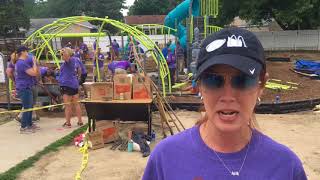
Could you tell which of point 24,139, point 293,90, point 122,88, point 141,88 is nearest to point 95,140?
point 122,88

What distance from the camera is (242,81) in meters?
1.56

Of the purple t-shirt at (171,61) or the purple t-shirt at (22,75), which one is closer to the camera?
the purple t-shirt at (22,75)

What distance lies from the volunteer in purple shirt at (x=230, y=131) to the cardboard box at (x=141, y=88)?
23.2ft

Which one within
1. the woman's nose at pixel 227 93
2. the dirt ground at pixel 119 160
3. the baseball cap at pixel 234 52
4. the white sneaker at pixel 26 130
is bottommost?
the dirt ground at pixel 119 160

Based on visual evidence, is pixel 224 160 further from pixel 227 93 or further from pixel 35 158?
pixel 35 158

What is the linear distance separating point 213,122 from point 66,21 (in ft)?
41.9

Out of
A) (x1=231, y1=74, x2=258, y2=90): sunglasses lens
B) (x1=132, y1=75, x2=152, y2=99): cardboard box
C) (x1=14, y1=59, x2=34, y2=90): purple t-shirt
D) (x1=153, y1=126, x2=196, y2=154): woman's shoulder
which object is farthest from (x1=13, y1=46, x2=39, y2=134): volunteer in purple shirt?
(x1=231, y1=74, x2=258, y2=90): sunglasses lens

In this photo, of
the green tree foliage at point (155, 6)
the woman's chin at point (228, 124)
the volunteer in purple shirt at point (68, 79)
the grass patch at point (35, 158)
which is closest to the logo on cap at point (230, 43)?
the woman's chin at point (228, 124)

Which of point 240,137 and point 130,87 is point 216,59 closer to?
point 240,137

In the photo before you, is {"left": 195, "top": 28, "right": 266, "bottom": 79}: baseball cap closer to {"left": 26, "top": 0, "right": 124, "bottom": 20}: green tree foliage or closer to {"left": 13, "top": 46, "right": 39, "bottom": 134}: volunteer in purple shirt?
{"left": 13, "top": 46, "right": 39, "bottom": 134}: volunteer in purple shirt

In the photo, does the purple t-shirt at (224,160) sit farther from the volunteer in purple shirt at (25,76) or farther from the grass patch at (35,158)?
the volunteer in purple shirt at (25,76)

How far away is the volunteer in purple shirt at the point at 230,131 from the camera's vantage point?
5.13 ft

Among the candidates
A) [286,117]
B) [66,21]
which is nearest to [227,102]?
[286,117]

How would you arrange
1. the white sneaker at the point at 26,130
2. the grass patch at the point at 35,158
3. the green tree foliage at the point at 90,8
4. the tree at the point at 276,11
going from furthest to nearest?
the green tree foliage at the point at 90,8
the tree at the point at 276,11
the white sneaker at the point at 26,130
the grass patch at the point at 35,158
